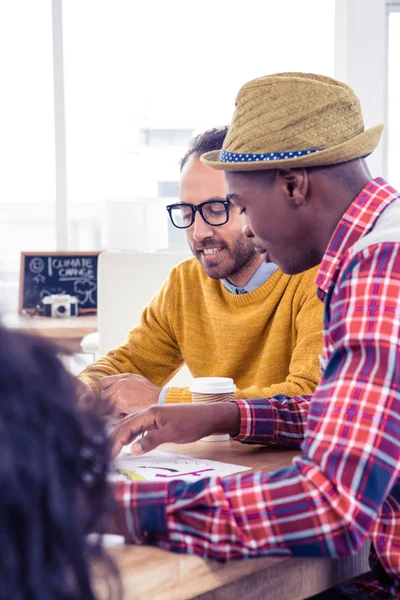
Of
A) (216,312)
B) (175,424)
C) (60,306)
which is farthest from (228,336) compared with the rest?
(60,306)

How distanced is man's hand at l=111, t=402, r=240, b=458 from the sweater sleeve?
27.4 inches

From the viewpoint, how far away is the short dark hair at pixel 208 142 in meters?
2.05

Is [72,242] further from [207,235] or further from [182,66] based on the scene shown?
[207,235]

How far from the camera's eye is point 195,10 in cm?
498

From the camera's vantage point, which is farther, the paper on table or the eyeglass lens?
the eyeglass lens

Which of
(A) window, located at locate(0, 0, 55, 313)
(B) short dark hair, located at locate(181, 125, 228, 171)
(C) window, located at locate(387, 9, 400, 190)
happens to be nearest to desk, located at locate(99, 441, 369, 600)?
(B) short dark hair, located at locate(181, 125, 228, 171)

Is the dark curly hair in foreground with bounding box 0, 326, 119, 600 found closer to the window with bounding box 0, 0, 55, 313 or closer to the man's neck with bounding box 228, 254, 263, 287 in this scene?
the man's neck with bounding box 228, 254, 263, 287

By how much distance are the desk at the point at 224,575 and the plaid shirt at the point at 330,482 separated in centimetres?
2

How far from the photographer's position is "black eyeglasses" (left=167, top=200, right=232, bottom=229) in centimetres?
200

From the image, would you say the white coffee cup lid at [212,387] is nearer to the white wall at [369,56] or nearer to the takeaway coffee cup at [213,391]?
the takeaway coffee cup at [213,391]

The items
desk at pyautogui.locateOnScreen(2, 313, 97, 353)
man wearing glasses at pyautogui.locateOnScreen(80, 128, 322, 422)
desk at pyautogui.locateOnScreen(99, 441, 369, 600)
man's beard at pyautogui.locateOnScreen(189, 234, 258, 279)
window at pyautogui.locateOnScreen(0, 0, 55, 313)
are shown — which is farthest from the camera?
window at pyautogui.locateOnScreen(0, 0, 55, 313)

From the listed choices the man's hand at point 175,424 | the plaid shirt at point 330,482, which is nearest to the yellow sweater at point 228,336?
the man's hand at point 175,424

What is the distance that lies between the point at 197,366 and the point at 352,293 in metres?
1.10

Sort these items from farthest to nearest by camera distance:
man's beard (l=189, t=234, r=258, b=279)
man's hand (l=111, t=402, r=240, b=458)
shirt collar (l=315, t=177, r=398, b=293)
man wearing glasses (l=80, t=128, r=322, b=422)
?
man's beard (l=189, t=234, r=258, b=279) < man wearing glasses (l=80, t=128, r=322, b=422) < man's hand (l=111, t=402, r=240, b=458) < shirt collar (l=315, t=177, r=398, b=293)
